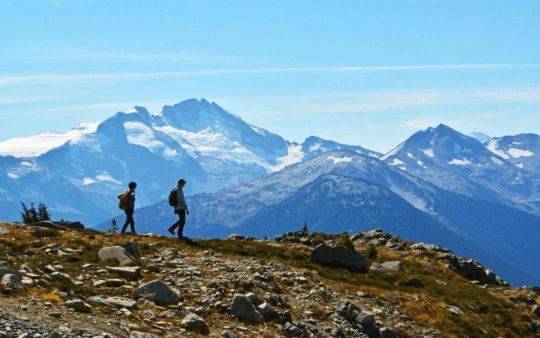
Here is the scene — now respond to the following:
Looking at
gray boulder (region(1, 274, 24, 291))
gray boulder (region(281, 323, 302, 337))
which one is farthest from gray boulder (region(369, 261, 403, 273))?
gray boulder (region(1, 274, 24, 291))

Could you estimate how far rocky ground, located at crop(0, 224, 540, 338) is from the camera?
669 inches

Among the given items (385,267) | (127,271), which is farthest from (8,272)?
(385,267)

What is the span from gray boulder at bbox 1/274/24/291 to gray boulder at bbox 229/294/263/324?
25.6 feet

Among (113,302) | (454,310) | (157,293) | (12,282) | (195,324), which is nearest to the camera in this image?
(12,282)

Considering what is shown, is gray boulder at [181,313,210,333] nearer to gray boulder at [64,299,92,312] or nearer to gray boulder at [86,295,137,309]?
gray boulder at [86,295,137,309]

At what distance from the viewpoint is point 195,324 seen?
1814cm

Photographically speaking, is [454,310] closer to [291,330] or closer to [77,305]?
[291,330]

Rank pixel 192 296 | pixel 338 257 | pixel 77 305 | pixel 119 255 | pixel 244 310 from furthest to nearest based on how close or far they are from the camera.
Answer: pixel 338 257, pixel 119 255, pixel 192 296, pixel 244 310, pixel 77 305

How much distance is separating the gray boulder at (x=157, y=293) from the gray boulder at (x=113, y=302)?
106 cm

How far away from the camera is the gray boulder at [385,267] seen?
109ft

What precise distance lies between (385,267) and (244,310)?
16893 millimetres

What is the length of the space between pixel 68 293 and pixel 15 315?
3.24m

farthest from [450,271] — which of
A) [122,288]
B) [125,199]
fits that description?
[122,288]

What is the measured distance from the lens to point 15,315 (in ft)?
49.6
